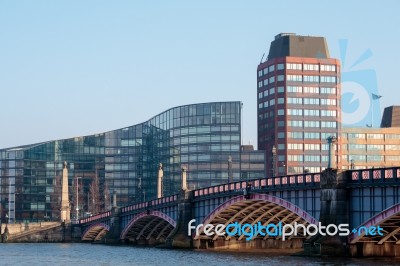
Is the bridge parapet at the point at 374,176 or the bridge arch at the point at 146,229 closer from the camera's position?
the bridge parapet at the point at 374,176

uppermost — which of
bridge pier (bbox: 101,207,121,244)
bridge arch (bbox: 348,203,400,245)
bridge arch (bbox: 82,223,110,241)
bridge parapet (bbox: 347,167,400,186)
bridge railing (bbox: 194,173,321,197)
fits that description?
bridge parapet (bbox: 347,167,400,186)

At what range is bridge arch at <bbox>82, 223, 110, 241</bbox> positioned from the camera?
17185 cm

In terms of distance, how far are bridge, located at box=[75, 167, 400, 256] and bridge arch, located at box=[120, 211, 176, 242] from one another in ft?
4.07

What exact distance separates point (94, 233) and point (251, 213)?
7017 centimetres

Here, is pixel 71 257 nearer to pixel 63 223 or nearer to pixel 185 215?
pixel 185 215

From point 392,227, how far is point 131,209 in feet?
219

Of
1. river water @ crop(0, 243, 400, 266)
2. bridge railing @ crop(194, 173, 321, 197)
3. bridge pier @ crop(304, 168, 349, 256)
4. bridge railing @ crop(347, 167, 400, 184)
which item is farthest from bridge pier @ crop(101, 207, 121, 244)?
bridge railing @ crop(347, 167, 400, 184)

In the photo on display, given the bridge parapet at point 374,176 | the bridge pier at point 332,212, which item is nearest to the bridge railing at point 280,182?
the bridge pier at point 332,212

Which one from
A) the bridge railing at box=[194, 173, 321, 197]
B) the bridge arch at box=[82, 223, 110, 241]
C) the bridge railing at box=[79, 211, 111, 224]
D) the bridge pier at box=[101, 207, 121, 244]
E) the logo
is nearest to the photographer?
the bridge railing at box=[194, 173, 321, 197]

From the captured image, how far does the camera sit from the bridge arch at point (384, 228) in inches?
3263

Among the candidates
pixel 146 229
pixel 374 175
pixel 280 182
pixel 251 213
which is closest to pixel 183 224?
pixel 251 213

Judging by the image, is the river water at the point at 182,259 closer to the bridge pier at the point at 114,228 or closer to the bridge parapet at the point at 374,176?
the bridge parapet at the point at 374,176

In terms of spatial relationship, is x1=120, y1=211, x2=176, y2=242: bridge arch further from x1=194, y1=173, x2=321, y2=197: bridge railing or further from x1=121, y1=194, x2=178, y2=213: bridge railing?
x1=194, y1=173, x2=321, y2=197: bridge railing

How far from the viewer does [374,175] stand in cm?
8638
